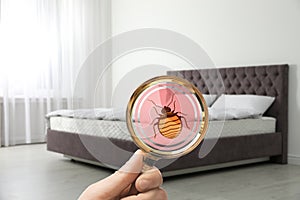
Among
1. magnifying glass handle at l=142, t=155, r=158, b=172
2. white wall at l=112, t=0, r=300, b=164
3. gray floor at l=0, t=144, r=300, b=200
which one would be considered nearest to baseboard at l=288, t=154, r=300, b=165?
white wall at l=112, t=0, r=300, b=164

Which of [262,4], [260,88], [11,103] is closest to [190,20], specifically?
[262,4]

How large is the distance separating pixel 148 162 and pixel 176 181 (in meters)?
2.63

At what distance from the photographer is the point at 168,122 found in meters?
0.78

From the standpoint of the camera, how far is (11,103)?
19.7 ft

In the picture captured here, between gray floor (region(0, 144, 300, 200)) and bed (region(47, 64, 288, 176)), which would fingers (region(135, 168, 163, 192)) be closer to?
gray floor (region(0, 144, 300, 200))

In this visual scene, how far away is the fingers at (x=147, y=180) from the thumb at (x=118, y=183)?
0.06 feet

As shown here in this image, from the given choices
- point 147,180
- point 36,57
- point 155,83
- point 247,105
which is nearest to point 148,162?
point 147,180

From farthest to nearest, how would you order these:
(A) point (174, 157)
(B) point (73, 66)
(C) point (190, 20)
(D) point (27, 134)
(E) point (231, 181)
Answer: (B) point (73, 66) < (D) point (27, 134) < (C) point (190, 20) < (E) point (231, 181) < (A) point (174, 157)

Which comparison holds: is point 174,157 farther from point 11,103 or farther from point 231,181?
point 11,103

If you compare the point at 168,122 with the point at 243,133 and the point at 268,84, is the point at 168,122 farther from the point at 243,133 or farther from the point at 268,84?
the point at 268,84

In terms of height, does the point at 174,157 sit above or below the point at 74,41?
below

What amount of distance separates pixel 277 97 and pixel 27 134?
3592mm

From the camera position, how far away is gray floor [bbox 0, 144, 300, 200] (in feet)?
9.77

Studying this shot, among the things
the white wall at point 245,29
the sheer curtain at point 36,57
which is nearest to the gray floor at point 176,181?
the white wall at point 245,29
